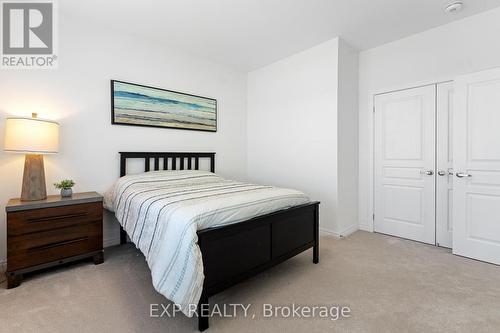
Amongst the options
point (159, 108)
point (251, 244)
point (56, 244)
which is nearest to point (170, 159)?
point (159, 108)

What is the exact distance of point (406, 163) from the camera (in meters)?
3.33

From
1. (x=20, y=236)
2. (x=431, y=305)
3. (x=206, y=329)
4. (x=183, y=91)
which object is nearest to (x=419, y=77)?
(x=431, y=305)

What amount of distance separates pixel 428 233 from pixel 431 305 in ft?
5.31

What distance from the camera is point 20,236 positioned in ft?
7.01

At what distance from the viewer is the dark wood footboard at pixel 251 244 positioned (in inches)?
64.8

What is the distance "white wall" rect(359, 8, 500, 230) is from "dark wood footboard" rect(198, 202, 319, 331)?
173 cm

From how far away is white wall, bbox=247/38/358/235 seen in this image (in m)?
3.35

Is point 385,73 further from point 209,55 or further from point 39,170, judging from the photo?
point 39,170

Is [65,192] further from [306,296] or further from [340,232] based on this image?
[340,232]

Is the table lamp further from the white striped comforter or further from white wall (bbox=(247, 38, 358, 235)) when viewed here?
white wall (bbox=(247, 38, 358, 235))

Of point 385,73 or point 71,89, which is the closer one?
point 71,89

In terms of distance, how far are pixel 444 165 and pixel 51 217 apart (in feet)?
14.4

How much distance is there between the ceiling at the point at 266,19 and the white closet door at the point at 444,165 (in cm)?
92

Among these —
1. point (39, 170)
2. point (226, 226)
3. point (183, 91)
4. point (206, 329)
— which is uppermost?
point (183, 91)
